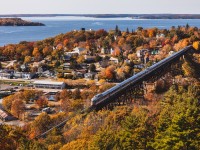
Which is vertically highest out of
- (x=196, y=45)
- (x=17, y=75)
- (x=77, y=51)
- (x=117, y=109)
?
(x=196, y=45)

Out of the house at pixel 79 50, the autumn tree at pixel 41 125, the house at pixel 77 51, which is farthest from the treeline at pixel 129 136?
the house at pixel 79 50

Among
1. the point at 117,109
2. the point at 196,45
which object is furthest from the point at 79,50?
the point at 117,109

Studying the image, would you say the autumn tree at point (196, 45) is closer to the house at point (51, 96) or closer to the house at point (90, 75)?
the house at point (90, 75)

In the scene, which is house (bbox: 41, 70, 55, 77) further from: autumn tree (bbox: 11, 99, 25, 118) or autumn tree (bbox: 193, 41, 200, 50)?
autumn tree (bbox: 193, 41, 200, 50)

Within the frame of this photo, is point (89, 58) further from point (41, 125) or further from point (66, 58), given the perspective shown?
point (41, 125)

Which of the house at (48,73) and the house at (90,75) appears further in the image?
the house at (48,73)

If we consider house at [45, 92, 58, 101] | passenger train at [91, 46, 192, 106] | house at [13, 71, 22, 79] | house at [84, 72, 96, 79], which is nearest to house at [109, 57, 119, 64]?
house at [84, 72, 96, 79]

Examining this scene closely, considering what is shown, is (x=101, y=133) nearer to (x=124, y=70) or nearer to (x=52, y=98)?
(x=52, y=98)

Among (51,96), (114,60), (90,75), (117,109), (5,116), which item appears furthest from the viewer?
(114,60)

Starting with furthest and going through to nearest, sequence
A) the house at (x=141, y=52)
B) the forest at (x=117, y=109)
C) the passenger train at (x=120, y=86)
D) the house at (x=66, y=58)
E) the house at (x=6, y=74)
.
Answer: the house at (x=66, y=58) → the house at (x=141, y=52) → the house at (x=6, y=74) → the passenger train at (x=120, y=86) → the forest at (x=117, y=109)

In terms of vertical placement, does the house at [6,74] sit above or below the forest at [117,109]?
below
